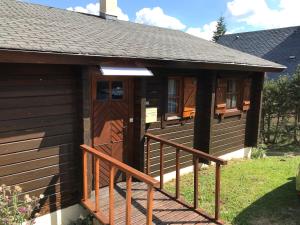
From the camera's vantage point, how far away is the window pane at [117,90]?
641 centimetres

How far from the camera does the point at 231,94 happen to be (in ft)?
31.8

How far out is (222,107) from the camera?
905 cm

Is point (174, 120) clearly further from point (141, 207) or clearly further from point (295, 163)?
point (295, 163)

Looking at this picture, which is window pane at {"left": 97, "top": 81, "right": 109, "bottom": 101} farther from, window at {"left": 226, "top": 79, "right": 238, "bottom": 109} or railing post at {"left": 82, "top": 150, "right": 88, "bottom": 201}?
window at {"left": 226, "top": 79, "right": 238, "bottom": 109}

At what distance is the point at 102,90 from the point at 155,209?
246 cm

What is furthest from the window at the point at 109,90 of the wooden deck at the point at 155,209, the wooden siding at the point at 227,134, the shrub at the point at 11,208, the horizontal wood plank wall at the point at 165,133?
the wooden siding at the point at 227,134

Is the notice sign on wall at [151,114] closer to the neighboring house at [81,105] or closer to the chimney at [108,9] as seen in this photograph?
the neighboring house at [81,105]

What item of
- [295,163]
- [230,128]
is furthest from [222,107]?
[295,163]

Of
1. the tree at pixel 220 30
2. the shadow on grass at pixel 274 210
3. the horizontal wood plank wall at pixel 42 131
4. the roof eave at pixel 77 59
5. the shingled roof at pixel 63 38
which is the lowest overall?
the shadow on grass at pixel 274 210

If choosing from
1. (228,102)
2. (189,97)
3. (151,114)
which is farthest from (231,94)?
(151,114)

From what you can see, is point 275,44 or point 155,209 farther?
point 275,44

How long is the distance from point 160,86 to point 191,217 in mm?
3063

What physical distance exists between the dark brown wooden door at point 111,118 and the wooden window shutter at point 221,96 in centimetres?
317

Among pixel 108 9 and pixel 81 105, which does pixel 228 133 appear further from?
pixel 81 105
